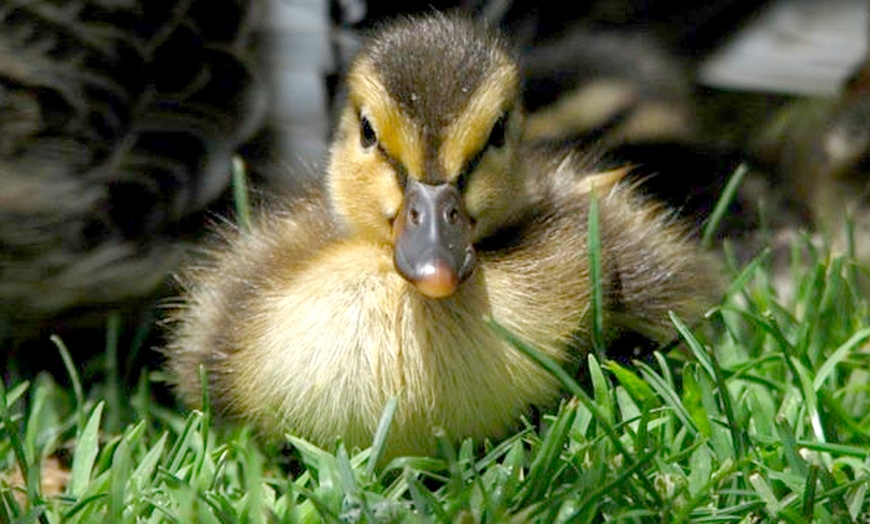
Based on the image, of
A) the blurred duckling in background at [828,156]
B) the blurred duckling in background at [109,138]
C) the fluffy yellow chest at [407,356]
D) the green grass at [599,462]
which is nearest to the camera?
the green grass at [599,462]

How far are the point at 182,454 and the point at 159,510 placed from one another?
0.65 ft

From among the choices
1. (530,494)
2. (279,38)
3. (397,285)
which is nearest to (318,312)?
(397,285)

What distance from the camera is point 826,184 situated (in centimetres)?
283

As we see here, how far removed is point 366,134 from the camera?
6.24 feet

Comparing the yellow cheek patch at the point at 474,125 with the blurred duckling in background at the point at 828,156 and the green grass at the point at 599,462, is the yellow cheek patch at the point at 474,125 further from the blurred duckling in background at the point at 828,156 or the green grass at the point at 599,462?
the blurred duckling in background at the point at 828,156

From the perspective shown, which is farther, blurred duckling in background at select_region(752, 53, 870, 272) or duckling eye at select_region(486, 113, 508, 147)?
blurred duckling in background at select_region(752, 53, 870, 272)

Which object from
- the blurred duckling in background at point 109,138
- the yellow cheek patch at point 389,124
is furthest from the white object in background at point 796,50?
the yellow cheek patch at point 389,124

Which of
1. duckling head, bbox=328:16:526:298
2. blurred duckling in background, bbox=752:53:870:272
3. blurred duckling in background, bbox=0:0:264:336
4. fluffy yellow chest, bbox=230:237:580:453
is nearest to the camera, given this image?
duckling head, bbox=328:16:526:298

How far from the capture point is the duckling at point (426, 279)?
181cm

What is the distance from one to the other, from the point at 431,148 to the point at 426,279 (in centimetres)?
16

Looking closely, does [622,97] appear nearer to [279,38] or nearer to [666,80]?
[666,80]

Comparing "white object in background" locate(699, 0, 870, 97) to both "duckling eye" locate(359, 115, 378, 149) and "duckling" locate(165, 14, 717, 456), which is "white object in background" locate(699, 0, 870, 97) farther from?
"duckling eye" locate(359, 115, 378, 149)

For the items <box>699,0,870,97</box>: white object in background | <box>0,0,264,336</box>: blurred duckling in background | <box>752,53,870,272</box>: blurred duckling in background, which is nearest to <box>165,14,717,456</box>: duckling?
<box>0,0,264,336</box>: blurred duckling in background

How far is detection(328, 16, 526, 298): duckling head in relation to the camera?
5.79 ft
